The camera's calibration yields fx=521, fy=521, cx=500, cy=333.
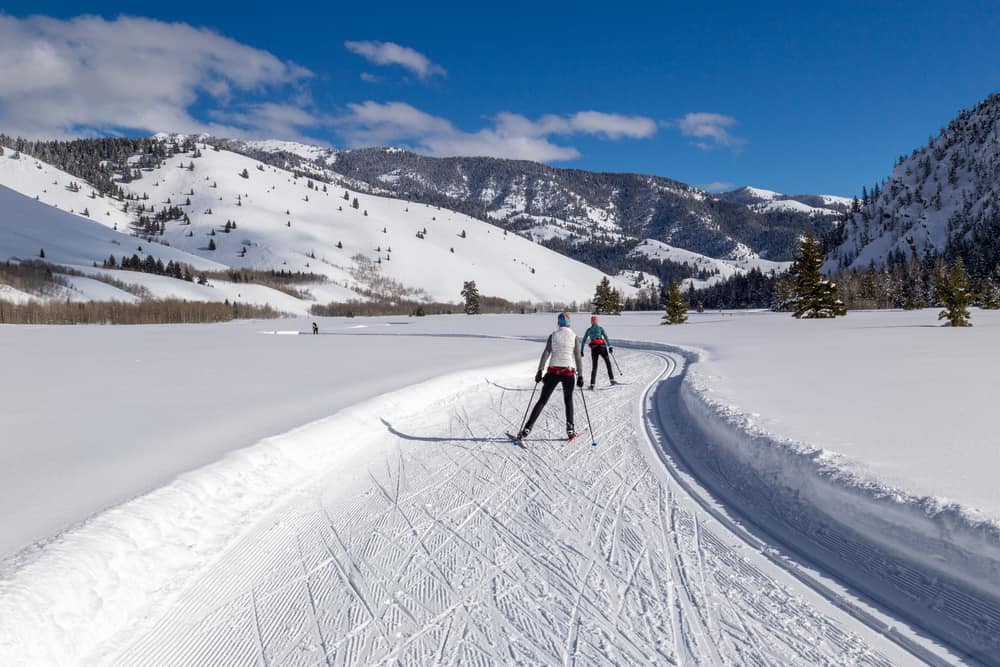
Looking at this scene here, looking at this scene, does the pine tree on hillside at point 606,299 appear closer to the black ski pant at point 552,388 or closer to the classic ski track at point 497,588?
the black ski pant at point 552,388

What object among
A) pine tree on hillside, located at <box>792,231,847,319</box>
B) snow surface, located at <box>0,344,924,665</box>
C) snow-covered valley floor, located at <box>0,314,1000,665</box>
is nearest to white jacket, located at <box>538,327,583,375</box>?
snow-covered valley floor, located at <box>0,314,1000,665</box>

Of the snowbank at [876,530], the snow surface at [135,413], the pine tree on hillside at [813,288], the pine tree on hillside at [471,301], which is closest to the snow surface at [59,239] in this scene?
the pine tree on hillside at [471,301]

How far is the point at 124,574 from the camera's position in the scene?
4.15 meters

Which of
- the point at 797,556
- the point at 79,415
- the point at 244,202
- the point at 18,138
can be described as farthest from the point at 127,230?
the point at 797,556

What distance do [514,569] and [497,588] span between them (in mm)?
333

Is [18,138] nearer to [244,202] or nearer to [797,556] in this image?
[244,202]

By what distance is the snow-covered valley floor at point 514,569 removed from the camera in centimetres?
337

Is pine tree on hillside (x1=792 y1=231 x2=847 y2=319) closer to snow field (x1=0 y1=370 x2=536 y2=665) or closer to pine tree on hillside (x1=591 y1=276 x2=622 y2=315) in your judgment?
pine tree on hillside (x1=591 y1=276 x2=622 y2=315)

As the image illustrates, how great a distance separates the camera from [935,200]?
171000 millimetres

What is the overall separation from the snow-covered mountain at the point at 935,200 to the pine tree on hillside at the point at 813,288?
117825mm

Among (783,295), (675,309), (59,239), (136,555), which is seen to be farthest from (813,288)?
(59,239)

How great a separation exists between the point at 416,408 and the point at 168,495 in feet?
21.1

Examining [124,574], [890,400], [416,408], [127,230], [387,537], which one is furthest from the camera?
[127,230]

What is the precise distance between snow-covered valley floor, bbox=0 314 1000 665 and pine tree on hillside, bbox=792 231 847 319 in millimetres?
42681
